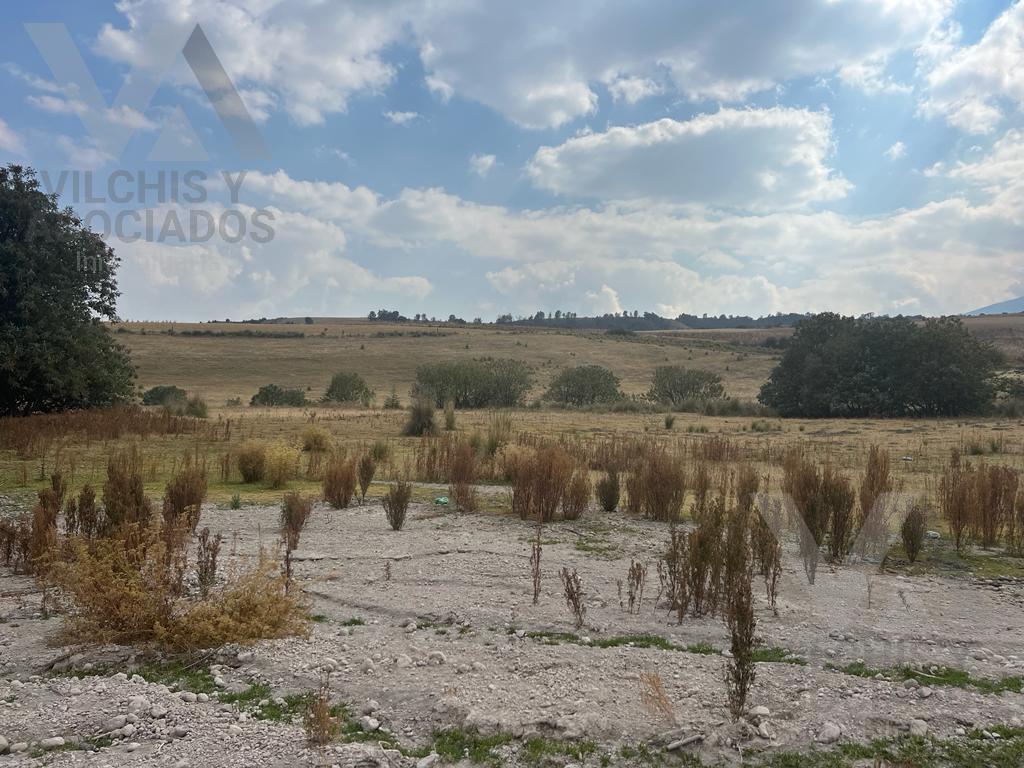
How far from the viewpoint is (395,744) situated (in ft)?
12.4

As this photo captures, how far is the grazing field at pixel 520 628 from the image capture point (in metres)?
3.83

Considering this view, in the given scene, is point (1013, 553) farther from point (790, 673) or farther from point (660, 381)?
point (660, 381)

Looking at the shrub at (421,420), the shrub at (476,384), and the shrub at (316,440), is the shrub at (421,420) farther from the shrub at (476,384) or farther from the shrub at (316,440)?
Result: the shrub at (476,384)

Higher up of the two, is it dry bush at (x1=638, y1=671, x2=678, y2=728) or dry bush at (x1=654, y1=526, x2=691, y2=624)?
dry bush at (x1=654, y1=526, x2=691, y2=624)

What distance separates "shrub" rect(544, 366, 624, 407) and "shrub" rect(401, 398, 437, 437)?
2286cm

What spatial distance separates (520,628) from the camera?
5453 mm

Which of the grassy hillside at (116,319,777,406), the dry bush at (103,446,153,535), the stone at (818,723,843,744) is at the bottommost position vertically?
the stone at (818,723,843,744)

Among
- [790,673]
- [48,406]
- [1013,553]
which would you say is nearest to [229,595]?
[790,673]

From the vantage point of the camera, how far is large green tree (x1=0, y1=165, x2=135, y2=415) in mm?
18938

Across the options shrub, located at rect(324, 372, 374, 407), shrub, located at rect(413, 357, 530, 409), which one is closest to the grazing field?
shrub, located at rect(413, 357, 530, 409)

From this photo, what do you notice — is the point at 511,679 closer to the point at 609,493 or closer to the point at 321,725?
the point at 321,725

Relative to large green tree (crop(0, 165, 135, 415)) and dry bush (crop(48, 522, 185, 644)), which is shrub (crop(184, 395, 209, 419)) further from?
dry bush (crop(48, 522, 185, 644))

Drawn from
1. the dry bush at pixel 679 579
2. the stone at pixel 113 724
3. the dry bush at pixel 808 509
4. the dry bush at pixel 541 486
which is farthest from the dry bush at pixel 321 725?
the dry bush at pixel 541 486

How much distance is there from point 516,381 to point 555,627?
1448 inches
